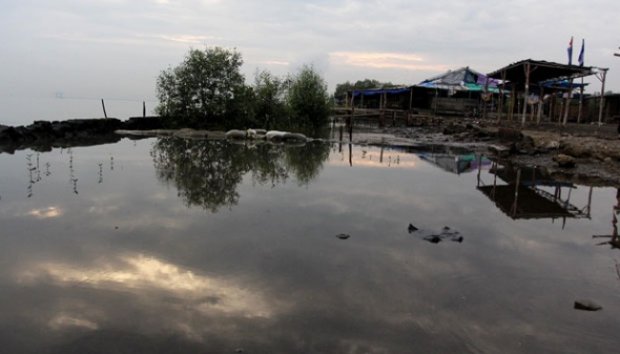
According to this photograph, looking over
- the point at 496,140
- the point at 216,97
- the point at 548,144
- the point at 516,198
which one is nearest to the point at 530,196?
the point at 516,198

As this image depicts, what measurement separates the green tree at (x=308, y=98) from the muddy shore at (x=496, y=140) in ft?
23.3

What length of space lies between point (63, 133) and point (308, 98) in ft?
54.1

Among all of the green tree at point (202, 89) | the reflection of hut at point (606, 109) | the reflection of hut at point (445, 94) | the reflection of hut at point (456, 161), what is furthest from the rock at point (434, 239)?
the reflection of hut at point (445, 94)

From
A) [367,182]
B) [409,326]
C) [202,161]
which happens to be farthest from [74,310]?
[202,161]

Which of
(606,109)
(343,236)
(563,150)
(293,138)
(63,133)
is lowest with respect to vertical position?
(343,236)

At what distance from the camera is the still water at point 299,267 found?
4398 millimetres

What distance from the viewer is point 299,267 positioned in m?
6.11

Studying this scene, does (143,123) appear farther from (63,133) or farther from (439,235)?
(439,235)

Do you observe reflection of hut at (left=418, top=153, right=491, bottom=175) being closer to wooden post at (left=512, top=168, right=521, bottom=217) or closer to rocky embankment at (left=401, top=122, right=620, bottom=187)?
rocky embankment at (left=401, top=122, right=620, bottom=187)

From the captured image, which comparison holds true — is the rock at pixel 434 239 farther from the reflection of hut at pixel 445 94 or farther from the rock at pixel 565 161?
the reflection of hut at pixel 445 94

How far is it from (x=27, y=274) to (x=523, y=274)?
6.44 metres

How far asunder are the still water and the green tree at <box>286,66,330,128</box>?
2152cm

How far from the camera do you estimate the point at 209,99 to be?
28.7 m

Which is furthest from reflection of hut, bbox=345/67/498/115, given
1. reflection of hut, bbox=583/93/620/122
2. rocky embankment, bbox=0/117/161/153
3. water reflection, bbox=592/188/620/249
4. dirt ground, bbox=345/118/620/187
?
water reflection, bbox=592/188/620/249
